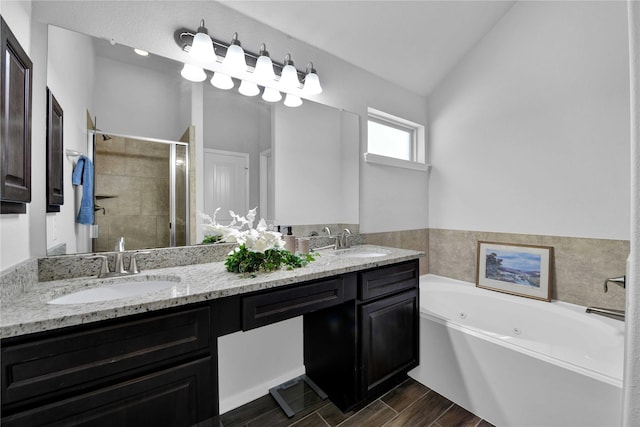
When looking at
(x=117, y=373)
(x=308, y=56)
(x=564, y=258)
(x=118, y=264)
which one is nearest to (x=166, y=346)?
(x=117, y=373)

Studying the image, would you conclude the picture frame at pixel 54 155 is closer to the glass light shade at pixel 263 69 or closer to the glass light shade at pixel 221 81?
the glass light shade at pixel 221 81

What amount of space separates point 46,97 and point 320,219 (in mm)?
1648

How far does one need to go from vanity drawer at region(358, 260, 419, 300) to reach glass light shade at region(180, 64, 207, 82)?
1462 mm

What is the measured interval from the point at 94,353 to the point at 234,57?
1571 millimetres

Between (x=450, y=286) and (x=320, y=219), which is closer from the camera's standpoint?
(x=320, y=219)

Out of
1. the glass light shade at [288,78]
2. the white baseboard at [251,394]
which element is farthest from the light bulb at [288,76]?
the white baseboard at [251,394]

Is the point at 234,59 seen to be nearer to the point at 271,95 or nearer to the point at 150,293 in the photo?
the point at 271,95

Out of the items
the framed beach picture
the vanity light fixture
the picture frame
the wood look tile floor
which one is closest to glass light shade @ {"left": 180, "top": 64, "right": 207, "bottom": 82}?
the vanity light fixture

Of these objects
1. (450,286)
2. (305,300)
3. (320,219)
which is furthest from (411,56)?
(305,300)

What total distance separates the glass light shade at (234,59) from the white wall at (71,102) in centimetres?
63

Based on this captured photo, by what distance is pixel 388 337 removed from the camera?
1.74m

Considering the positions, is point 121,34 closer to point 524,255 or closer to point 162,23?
point 162,23

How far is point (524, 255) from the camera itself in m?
2.26

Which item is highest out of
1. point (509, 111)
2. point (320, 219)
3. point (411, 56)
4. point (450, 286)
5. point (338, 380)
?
point (411, 56)
